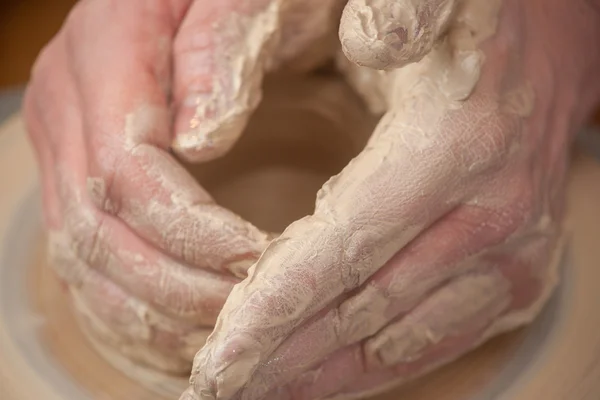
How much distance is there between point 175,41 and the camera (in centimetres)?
81

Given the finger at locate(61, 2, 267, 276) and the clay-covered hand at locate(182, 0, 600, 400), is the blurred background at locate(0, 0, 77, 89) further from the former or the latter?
the clay-covered hand at locate(182, 0, 600, 400)

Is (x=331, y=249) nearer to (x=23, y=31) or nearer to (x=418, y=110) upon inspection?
(x=418, y=110)

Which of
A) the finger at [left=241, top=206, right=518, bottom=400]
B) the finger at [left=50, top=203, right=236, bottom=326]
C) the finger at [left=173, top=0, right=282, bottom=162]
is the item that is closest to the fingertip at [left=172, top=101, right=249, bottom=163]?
the finger at [left=173, top=0, right=282, bottom=162]

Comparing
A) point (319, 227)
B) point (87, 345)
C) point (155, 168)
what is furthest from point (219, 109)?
point (87, 345)

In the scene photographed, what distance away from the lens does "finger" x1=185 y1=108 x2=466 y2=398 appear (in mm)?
585

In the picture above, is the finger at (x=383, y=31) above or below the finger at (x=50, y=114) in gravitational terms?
below

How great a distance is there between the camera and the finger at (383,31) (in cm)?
56

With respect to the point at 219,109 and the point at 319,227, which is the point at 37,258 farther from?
the point at 319,227

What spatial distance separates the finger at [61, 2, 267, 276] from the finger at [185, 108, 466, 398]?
0.09 metres

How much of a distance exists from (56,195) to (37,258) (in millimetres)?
164

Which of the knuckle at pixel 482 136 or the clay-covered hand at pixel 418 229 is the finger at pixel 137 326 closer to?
the clay-covered hand at pixel 418 229

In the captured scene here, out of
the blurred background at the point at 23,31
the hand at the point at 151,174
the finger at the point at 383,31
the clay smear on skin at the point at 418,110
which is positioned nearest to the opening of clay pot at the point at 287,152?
the hand at the point at 151,174

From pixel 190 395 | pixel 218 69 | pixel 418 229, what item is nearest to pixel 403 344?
pixel 418 229

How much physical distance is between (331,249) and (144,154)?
0.76ft
